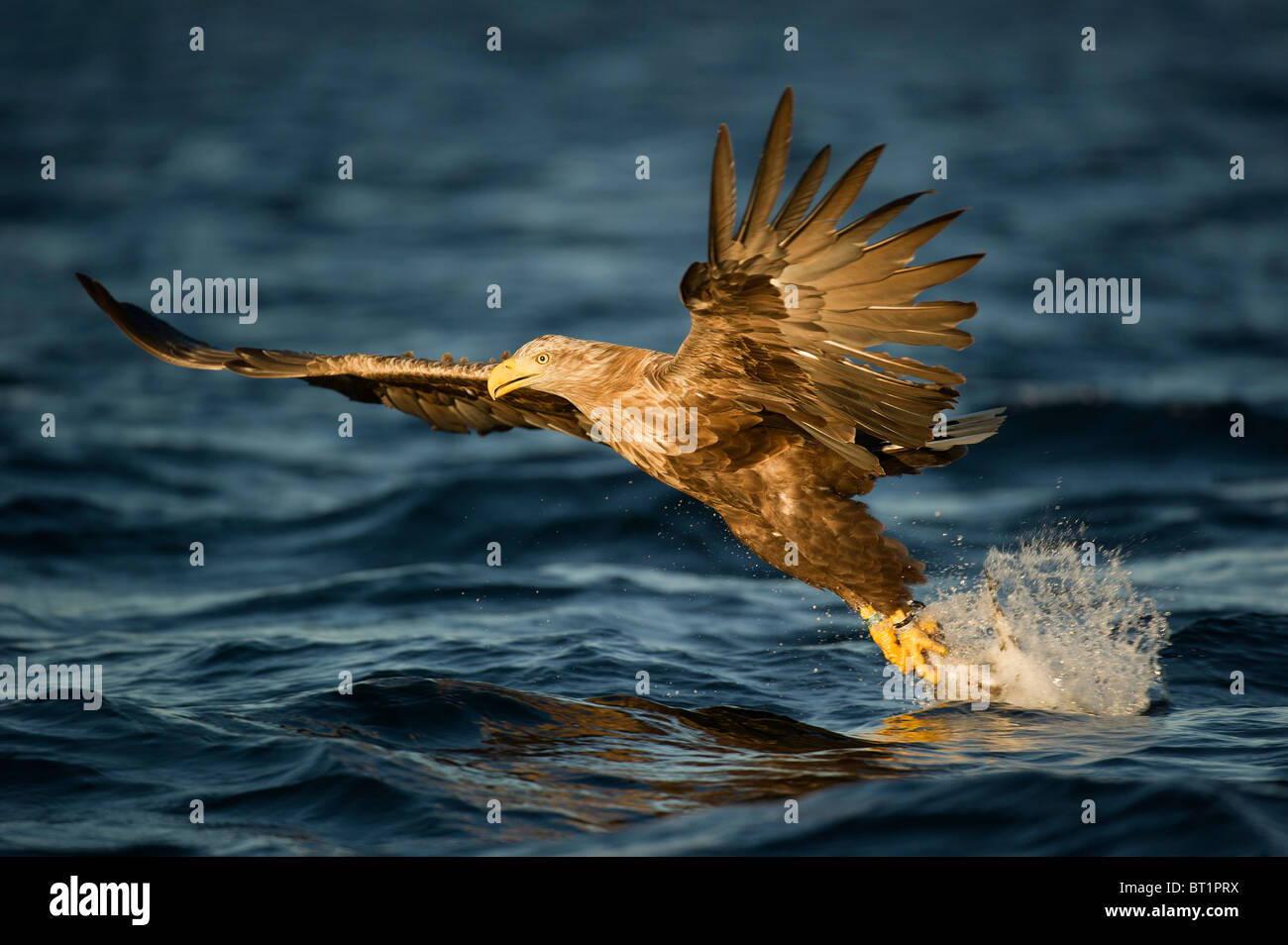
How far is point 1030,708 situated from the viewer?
6.23 meters

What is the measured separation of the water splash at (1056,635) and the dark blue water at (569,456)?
0.11 metres

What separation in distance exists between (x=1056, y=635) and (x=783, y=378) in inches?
103

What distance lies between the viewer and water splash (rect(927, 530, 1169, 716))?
6391mm

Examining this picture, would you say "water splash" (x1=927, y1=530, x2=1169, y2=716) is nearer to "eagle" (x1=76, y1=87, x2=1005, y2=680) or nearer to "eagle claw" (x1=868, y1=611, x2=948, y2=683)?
"eagle claw" (x1=868, y1=611, x2=948, y2=683)

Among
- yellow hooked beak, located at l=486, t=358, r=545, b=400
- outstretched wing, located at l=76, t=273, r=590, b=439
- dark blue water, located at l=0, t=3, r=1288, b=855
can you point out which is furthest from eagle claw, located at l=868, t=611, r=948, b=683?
yellow hooked beak, located at l=486, t=358, r=545, b=400

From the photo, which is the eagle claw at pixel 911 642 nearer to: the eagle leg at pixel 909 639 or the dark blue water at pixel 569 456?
the eagle leg at pixel 909 639

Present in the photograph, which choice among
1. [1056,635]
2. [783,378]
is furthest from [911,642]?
[783,378]

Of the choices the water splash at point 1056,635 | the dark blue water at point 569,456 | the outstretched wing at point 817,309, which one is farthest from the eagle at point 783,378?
the dark blue water at point 569,456

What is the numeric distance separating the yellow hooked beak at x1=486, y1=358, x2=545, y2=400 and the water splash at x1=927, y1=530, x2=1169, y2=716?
247cm

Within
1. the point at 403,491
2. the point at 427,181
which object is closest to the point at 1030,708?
the point at 403,491

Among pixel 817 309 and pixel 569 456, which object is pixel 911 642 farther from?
pixel 569 456

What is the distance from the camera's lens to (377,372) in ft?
23.3

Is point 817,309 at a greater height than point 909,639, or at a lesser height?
greater

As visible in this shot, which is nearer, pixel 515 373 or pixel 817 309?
pixel 817 309
